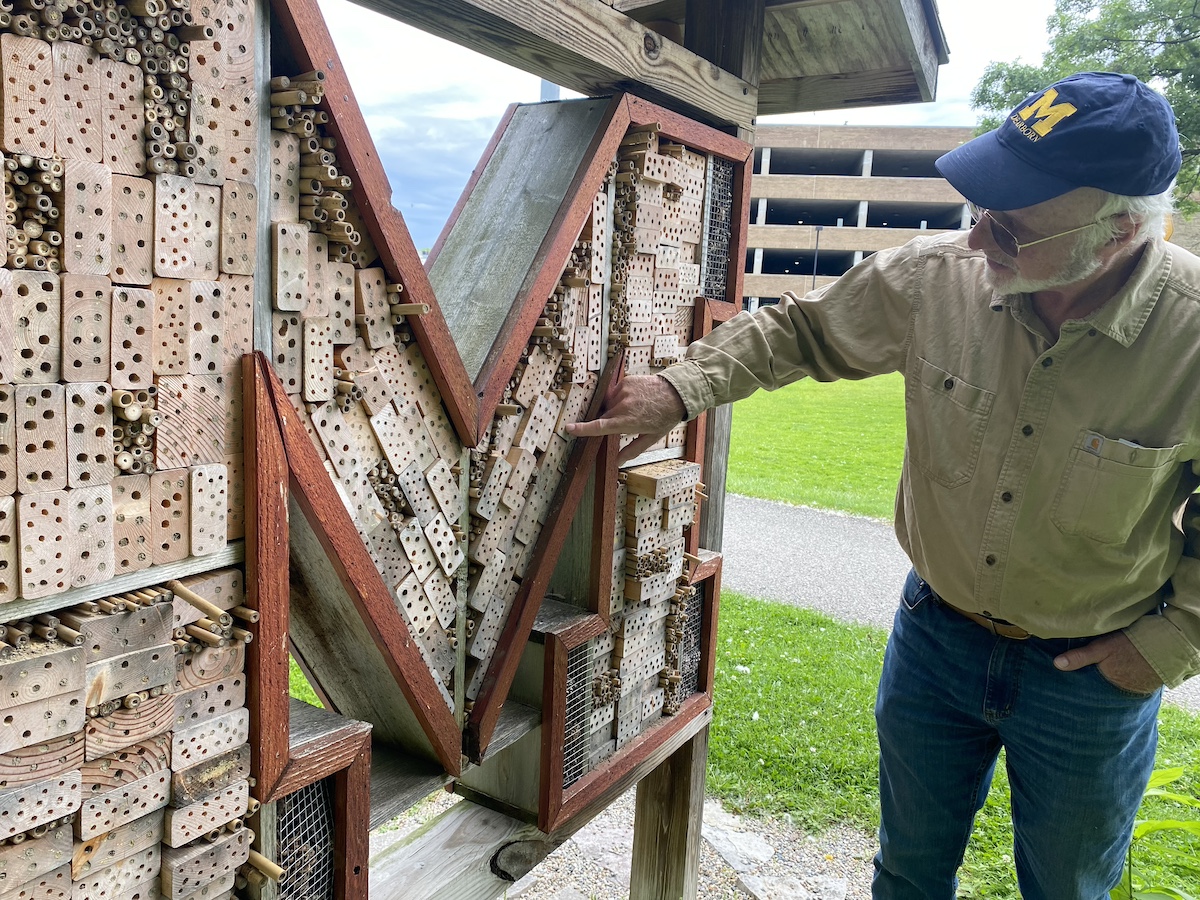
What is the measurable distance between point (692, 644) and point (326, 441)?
6.92 feet

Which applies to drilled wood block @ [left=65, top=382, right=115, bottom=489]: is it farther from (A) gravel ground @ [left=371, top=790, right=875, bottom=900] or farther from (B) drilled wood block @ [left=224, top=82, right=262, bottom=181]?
(A) gravel ground @ [left=371, top=790, right=875, bottom=900]

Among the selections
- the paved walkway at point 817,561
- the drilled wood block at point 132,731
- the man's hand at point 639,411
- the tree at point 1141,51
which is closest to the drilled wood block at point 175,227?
the drilled wood block at point 132,731

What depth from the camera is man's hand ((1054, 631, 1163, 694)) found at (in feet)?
7.29

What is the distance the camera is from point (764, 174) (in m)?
29.3

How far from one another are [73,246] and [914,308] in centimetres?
210

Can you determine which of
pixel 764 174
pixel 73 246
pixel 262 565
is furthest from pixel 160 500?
pixel 764 174

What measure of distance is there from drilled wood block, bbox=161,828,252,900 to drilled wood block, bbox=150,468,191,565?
21.1 inches

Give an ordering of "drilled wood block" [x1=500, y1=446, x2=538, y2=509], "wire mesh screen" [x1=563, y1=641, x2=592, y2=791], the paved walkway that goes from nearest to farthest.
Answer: "drilled wood block" [x1=500, y1=446, x2=538, y2=509] < "wire mesh screen" [x1=563, y1=641, x2=592, y2=791] < the paved walkway

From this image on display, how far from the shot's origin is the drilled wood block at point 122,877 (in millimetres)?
1449

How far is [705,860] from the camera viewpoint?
16.3ft

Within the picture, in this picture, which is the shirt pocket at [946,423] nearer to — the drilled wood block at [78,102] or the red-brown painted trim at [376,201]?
the red-brown painted trim at [376,201]

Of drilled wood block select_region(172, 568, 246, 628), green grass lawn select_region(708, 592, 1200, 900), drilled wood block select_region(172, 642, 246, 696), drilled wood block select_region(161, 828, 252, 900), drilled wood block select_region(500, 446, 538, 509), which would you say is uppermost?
drilled wood block select_region(500, 446, 538, 509)

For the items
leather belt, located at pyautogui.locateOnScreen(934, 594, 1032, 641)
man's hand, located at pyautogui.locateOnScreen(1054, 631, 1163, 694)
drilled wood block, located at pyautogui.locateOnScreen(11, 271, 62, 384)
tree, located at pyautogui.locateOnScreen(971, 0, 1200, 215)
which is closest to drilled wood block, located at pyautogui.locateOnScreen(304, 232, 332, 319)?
drilled wood block, located at pyautogui.locateOnScreen(11, 271, 62, 384)

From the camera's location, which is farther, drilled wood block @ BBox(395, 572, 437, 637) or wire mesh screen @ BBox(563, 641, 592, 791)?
wire mesh screen @ BBox(563, 641, 592, 791)
